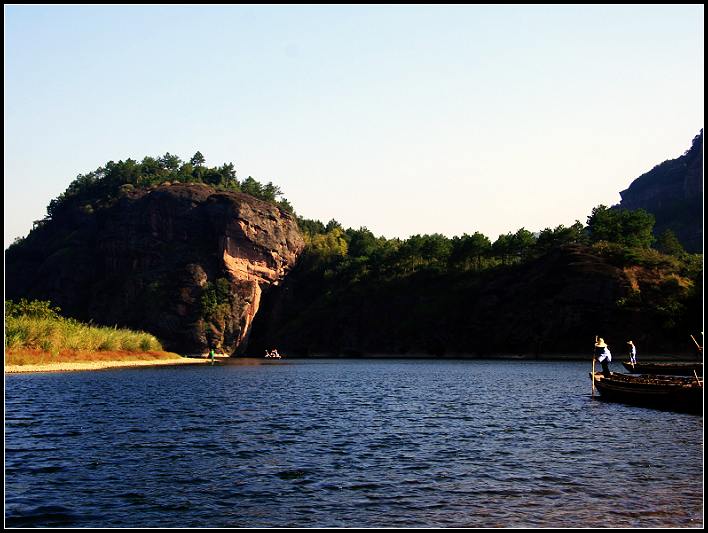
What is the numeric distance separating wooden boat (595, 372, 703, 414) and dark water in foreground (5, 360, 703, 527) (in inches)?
69.0

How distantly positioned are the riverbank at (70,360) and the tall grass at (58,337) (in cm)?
97

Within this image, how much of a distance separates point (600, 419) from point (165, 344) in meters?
167

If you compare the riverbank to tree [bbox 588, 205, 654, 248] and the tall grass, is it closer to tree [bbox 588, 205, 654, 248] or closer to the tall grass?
the tall grass

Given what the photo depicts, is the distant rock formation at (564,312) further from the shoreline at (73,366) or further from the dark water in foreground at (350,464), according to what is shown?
the dark water in foreground at (350,464)

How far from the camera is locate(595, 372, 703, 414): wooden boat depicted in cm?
4941

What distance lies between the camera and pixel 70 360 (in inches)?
4395

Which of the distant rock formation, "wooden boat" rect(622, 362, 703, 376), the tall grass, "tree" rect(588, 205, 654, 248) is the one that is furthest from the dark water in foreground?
"tree" rect(588, 205, 654, 248)

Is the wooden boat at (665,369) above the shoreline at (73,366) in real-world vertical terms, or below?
above

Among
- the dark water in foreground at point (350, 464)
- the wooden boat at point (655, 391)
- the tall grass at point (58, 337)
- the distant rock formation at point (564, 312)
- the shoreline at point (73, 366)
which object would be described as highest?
the distant rock formation at point (564, 312)

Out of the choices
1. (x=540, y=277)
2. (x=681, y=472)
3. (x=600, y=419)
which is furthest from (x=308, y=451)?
(x=540, y=277)

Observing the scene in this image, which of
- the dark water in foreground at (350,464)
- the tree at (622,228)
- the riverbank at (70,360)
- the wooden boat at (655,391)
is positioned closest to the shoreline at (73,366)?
the riverbank at (70,360)

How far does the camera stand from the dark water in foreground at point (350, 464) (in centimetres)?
2150

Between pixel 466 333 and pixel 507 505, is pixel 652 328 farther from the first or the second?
pixel 507 505

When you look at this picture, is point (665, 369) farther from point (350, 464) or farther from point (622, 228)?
point (622, 228)
